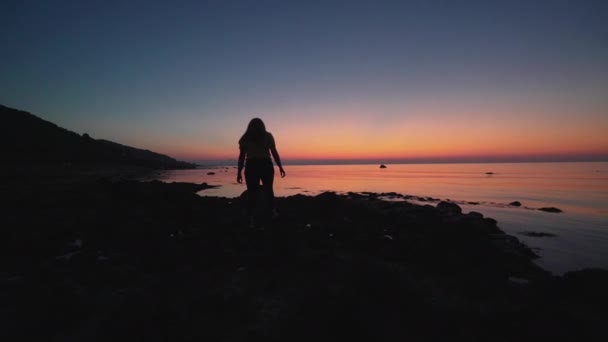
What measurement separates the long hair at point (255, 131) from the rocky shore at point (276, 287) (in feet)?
9.36

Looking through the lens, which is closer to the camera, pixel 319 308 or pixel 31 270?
pixel 319 308

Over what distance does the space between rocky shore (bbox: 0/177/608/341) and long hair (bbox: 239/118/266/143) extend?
285 centimetres

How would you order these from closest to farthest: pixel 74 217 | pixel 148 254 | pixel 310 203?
pixel 148 254
pixel 74 217
pixel 310 203

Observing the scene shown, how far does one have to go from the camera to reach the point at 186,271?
533 centimetres

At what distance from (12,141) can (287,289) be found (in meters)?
76.2

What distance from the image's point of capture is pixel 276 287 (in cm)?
459

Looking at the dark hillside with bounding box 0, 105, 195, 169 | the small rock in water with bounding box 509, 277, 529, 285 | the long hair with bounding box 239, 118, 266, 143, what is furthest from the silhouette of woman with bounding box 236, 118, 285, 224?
the dark hillside with bounding box 0, 105, 195, 169

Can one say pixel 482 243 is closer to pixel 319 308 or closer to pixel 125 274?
pixel 319 308

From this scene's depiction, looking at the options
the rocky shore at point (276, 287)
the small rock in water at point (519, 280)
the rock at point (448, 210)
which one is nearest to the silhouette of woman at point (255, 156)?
the rocky shore at point (276, 287)

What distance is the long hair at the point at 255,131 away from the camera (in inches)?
336

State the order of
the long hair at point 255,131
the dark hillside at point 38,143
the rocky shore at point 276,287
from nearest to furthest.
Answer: the rocky shore at point 276,287 → the long hair at point 255,131 → the dark hillside at point 38,143

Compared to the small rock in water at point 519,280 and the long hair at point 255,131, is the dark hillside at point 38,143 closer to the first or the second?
the long hair at point 255,131

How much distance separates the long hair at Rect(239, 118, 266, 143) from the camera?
8.54 meters

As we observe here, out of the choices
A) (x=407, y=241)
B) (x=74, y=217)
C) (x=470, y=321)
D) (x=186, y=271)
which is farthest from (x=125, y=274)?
(x=74, y=217)
